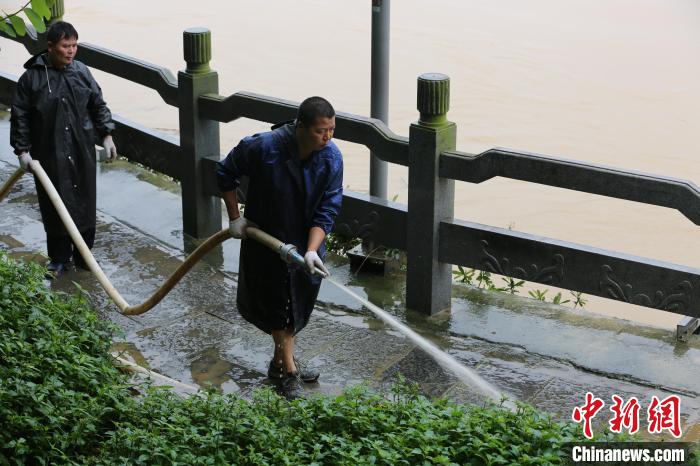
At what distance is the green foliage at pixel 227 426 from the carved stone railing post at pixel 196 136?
2.70 m

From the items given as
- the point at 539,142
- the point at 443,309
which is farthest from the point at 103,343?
the point at 539,142

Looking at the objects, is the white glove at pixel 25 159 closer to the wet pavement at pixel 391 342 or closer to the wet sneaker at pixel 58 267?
the wet sneaker at pixel 58 267

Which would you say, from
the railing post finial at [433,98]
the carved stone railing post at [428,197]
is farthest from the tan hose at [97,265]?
the railing post finial at [433,98]

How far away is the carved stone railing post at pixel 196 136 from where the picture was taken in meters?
7.55

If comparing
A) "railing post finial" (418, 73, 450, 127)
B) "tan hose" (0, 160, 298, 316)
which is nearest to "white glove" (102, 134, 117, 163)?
"tan hose" (0, 160, 298, 316)

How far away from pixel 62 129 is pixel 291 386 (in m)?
2.69

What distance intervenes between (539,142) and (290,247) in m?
10.8

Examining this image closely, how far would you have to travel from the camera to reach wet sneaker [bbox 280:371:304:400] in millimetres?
5648

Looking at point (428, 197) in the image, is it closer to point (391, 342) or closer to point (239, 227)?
point (391, 342)

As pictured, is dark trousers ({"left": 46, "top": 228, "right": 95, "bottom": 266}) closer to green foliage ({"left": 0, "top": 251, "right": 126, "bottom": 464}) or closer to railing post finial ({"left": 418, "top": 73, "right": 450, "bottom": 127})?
green foliage ({"left": 0, "top": 251, "right": 126, "bottom": 464})

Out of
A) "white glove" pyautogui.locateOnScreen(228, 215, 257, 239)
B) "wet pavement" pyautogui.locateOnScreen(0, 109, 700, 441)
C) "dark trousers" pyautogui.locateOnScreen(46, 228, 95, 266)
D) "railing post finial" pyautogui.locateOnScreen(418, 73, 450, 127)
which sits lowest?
"wet pavement" pyautogui.locateOnScreen(0, 109, 700, 441)

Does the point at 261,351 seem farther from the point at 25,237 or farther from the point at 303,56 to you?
the point at 303,56

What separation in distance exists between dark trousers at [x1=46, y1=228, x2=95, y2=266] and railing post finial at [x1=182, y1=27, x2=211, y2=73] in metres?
1.41

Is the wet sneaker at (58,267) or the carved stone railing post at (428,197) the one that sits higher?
the carved stone railing post at (428,197)
